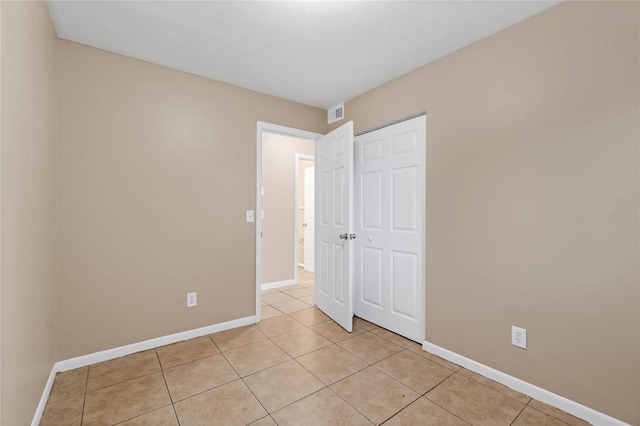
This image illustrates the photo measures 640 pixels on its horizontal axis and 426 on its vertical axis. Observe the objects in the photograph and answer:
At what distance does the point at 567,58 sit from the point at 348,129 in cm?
162

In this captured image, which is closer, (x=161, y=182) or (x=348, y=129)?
(x=161, y=182)

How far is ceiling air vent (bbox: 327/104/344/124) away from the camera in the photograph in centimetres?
335

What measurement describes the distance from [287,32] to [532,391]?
2.87m

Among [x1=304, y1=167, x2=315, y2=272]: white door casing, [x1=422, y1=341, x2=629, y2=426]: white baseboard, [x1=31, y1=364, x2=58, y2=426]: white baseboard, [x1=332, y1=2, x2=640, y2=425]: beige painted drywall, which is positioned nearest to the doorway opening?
[x1=304, y1=167, x2=315, y2=272]: white door casing

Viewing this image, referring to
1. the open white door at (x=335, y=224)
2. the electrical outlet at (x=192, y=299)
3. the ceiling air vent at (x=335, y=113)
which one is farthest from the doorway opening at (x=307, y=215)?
the electrical outlet at (x=192, y=299)

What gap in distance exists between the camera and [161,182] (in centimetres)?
248

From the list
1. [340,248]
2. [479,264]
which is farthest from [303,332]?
[479,264]

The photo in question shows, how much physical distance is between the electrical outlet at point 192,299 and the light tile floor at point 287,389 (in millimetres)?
314

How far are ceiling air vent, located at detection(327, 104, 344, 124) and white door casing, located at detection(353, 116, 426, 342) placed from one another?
470mm

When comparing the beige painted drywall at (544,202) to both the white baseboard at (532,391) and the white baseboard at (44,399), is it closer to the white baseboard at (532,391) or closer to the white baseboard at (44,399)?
the white baseboard at (532,391)

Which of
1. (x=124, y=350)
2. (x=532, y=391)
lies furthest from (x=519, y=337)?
(x=124, y=350)

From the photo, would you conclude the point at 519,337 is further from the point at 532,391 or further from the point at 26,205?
the point at 26,205

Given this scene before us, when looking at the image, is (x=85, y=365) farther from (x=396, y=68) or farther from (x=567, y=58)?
(x=567, y=58)

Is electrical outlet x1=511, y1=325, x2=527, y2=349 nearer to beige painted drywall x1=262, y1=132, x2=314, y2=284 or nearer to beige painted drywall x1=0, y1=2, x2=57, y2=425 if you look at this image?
beige painted drywall x1=0, y1=2, x2=57, y2=425
